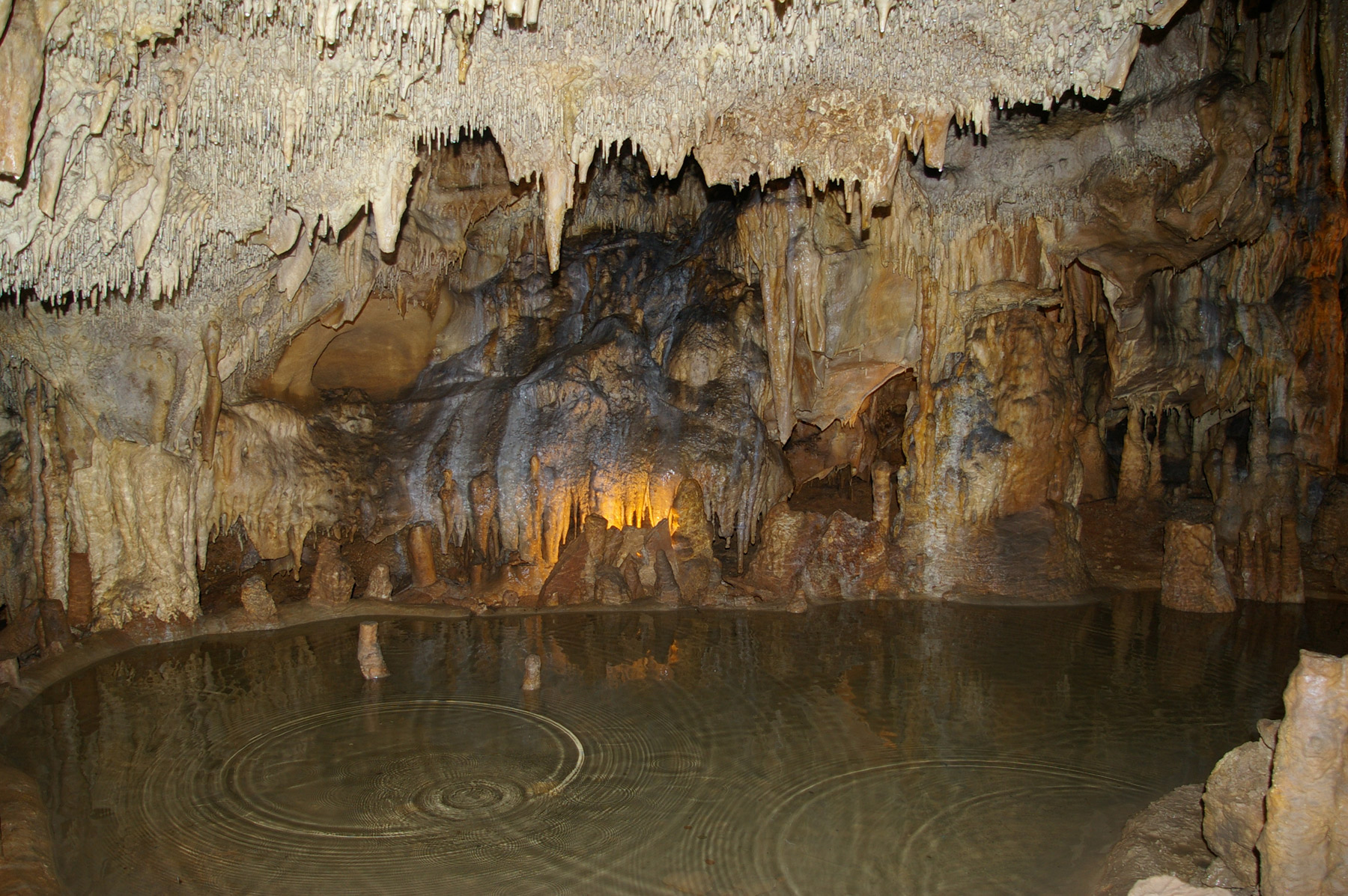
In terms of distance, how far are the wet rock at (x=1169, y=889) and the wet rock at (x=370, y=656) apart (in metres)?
6.03

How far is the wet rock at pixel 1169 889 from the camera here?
11.3 ft

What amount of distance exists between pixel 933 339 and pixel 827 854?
808 cm

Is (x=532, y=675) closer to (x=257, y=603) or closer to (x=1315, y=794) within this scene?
(x=257, y=603)

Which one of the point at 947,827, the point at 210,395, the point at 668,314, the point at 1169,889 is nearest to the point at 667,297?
the point at 668,314

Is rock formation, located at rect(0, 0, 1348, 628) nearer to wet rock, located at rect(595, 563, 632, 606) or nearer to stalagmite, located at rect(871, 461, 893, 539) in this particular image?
wet rock, located at rect(595, 563, 632, 606)

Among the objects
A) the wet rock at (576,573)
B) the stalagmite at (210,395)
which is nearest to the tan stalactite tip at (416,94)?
the stalagmite at (210,395)

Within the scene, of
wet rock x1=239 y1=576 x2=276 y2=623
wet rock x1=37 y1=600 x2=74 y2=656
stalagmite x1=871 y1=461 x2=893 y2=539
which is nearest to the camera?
wet rock x1=37 y1=600 x2=74 y2=656

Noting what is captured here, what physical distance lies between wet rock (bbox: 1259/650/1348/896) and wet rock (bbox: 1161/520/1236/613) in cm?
762

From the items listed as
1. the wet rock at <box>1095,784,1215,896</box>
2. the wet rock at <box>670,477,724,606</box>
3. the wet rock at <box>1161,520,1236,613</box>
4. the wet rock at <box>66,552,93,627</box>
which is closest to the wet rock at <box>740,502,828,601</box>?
the wet rock at <box>670,477,724,606</box>

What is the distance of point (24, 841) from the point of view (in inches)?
187

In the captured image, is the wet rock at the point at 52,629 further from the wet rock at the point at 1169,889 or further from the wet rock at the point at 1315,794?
the wet rock at the point at 1315,794

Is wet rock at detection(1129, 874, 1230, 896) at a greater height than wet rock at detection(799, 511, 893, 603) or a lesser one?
lesser

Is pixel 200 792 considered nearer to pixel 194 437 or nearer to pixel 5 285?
pixel 5 285

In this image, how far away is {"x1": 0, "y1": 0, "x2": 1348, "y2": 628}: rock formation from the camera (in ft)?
19.8
